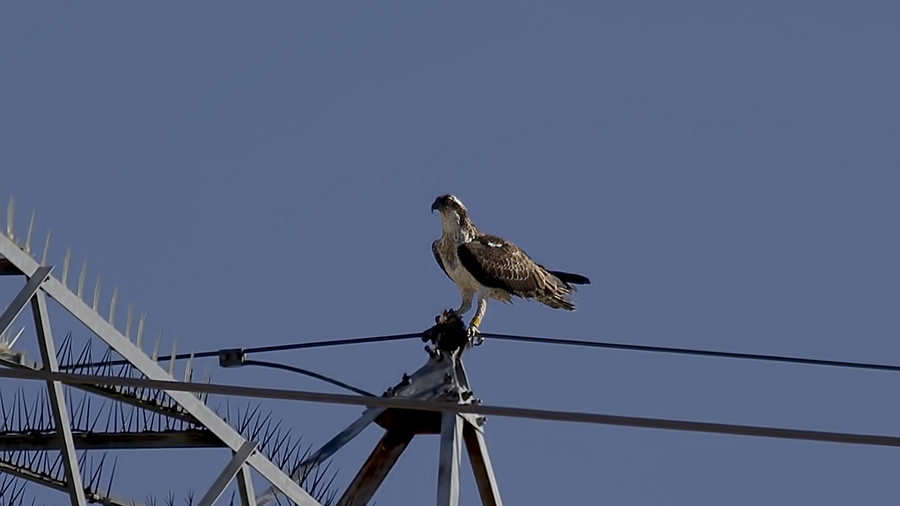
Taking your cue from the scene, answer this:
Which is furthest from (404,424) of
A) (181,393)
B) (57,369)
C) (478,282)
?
(478,282)

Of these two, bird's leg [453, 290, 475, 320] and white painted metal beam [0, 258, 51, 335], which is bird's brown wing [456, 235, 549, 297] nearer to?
bird's leg [453, 290, 475, 320]

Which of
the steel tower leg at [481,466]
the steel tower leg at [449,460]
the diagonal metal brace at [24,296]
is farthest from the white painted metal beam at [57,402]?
the steel tower leg at [481,466]

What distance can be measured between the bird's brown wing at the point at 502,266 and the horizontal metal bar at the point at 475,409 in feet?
16.2

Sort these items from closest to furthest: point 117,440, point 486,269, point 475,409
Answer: point 475,409
point 117,440
point 486,269

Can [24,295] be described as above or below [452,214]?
below

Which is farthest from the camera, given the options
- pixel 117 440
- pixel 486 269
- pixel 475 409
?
pixel 486 269

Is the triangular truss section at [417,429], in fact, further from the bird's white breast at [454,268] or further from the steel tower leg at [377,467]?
the bird's white breast at [454,268]

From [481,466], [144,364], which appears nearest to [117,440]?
[144,364]

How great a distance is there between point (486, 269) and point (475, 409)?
19.2ft

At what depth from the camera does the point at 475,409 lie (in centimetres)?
1087

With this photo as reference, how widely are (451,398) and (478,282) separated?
424 centimetres

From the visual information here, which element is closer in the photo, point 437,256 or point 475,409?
point 475,409

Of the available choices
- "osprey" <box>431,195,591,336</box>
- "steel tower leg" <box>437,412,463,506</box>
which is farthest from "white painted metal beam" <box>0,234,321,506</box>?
"osprey" <box>431,195,591,336</box>

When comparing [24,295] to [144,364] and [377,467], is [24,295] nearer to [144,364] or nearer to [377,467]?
→ [144,364]
